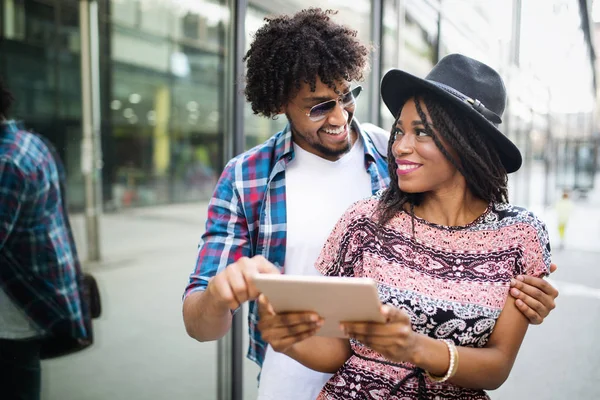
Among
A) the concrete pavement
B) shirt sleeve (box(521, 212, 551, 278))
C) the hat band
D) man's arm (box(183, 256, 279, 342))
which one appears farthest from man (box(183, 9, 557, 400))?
the concrete pavement

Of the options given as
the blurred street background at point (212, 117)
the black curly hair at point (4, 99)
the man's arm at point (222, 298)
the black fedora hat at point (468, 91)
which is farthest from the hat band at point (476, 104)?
the black curly hair at point (4, 99)

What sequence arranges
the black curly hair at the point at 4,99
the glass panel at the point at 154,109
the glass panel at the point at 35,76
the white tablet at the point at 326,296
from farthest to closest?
the glass panel at the point at 154,109 → the glass panel at the point at 35,76 → the black curly hair at the point at 4,99 → the white tablet at the point at 326,296

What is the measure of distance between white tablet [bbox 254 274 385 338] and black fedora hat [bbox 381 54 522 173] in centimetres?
71

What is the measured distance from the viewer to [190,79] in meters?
12.9

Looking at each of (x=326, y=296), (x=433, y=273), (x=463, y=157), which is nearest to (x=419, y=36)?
(x=463, y=157)

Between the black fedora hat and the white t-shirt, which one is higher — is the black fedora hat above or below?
above

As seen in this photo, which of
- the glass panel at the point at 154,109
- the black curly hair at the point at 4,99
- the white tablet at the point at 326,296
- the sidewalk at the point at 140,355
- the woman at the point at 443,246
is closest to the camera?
the white tablet at the point at 326,296

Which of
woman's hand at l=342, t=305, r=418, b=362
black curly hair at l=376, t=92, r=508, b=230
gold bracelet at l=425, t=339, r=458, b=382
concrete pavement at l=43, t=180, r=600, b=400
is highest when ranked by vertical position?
black curly hair at l=376, t=92, r=508, b=230

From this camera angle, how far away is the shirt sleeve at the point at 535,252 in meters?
1.44

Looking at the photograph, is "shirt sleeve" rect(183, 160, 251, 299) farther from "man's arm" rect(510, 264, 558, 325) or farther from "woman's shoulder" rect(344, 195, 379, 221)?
"man's arm" rect(510, 264, 558, 325)

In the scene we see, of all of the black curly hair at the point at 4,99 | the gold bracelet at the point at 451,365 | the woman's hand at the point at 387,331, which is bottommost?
the gold bracelet at the point at 451,365

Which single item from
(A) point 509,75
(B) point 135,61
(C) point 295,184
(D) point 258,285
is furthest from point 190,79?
(D) point 258,285

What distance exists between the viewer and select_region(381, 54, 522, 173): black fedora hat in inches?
57.8

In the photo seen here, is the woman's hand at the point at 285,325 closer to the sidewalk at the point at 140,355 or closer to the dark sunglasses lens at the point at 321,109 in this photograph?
the dark sunglasses lens at the point at 321,109
